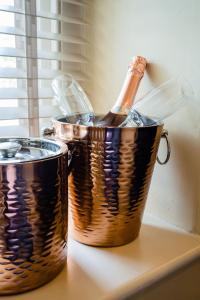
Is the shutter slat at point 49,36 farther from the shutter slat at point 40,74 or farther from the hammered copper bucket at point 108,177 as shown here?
the hammered copper bucket at point 108,177

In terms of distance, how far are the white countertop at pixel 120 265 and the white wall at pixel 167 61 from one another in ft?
0.19

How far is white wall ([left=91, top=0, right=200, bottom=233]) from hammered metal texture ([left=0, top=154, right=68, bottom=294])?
263mm

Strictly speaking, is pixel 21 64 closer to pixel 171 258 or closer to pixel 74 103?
pixel 74 103

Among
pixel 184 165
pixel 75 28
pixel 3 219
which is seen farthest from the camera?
pixel 75 28

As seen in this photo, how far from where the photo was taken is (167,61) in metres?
0.60

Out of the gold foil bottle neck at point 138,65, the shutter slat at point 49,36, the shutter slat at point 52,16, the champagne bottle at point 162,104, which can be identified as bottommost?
the champagne bottle at point 162,104

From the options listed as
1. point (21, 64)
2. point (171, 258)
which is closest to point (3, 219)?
point (171, 258)

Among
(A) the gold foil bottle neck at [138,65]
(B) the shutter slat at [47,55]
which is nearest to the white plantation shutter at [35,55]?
(B) the shutter slat at [47,55]

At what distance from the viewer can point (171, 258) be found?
53 cm

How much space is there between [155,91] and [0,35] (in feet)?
1.15

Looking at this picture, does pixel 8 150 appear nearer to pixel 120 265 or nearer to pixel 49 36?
pixel 120 265

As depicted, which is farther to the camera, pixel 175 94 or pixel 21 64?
pixel 21 64

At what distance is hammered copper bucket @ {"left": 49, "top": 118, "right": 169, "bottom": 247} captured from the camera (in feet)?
1.61

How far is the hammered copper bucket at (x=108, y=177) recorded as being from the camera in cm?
49
